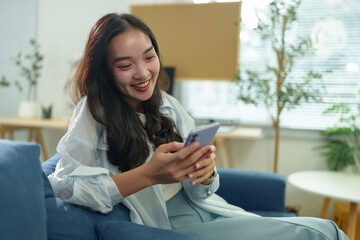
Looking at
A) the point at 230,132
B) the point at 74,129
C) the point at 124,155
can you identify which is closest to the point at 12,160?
the point at 74,129

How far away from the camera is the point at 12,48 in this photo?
138 inches

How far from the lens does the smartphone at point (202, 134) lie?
0.84 metres

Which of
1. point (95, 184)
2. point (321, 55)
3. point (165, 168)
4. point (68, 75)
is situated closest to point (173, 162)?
point (165, 168)

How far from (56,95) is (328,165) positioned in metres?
2.57

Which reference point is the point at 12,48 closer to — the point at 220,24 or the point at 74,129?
the point at 220,24

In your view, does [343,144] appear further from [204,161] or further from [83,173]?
[83,173]

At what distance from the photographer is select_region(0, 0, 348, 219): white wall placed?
2.80m

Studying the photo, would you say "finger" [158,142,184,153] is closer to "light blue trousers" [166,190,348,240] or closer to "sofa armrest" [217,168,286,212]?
"light blue trousers" [166,190,348,240]

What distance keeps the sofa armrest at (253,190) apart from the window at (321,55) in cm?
102

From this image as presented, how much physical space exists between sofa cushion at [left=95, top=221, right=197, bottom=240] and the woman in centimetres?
11

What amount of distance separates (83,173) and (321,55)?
7.48 feet

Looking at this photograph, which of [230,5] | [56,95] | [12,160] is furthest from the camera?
[56,95]

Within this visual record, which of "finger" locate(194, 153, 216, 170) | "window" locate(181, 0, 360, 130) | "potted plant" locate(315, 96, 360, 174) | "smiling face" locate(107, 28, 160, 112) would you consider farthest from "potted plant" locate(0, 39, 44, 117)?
"finger" locate(194, 153, 216, 170)

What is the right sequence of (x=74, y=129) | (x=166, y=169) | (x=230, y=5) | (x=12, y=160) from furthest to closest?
(x=230, y=5), (x=74, y=129), (x=166, y=169), (x=12, y=160)
